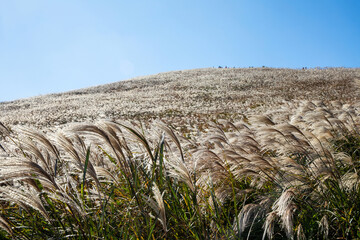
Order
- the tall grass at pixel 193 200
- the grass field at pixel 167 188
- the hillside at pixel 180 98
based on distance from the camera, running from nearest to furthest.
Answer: the grass field at pixel 167 188
the tall grass at pixel 193 200
the hillside at pixel 180 98

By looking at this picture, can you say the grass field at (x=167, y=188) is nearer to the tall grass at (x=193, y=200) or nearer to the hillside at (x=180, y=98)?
the tall grass at (x=193, y=200)

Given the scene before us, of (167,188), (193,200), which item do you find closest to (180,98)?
(167,188)

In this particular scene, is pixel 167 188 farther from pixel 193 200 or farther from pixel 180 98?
pixel 180 98

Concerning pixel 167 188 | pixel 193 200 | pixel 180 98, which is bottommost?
pixel 193 200

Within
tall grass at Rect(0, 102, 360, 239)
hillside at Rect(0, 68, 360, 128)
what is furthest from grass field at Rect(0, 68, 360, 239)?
hillside at Rect(0, 68, 360, 128)

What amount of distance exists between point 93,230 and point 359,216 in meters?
2.46

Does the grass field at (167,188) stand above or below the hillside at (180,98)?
below

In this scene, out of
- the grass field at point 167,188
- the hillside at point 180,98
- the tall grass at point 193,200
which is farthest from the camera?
the hillside at point 180,98

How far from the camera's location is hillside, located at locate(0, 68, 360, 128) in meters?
21.7

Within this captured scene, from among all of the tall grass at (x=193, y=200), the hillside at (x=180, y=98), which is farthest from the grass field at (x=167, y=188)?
the hillside at (x=180, y=98)

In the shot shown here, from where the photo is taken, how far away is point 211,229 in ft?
7.75

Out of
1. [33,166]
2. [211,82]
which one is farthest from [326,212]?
[211,82]

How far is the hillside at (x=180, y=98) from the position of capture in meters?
21.7

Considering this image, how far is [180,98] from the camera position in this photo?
31.0m
